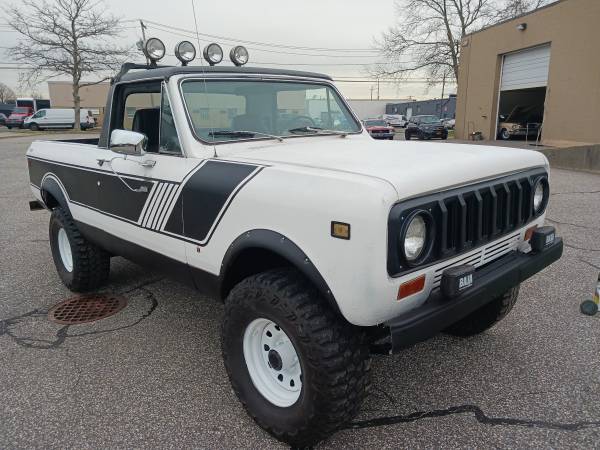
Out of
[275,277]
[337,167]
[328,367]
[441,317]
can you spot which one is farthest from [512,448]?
[337,167]

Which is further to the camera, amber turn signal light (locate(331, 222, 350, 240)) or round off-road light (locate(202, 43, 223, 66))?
round off-road light (locate(202, 43, 223, 66))

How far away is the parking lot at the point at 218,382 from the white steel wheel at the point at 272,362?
0.73 ft

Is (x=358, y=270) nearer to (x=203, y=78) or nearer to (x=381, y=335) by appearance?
(x=381, y=335)

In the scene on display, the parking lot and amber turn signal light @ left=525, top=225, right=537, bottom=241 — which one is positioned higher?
amber turn signal light @ left=525, top=225, right=537, bottom=241

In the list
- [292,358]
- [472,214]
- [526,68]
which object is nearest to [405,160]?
[472,214]

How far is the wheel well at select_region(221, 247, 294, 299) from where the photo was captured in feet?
8.51

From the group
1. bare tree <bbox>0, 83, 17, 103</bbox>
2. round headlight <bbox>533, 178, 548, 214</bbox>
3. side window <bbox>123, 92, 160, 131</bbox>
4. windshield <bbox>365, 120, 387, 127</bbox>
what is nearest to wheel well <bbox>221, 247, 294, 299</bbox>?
side window <bbox>123, 92, 160, 131</bbox>

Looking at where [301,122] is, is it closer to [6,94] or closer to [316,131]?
[316,131]

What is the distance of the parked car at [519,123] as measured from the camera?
22188mm

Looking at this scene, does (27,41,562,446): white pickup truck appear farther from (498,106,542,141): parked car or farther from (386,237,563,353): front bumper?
(498,106,542,141): parked car

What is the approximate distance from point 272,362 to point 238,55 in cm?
266

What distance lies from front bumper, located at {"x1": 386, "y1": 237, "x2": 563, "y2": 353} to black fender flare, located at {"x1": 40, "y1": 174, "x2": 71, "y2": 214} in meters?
3.37

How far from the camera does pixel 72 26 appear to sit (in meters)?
32.8

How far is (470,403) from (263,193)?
5.50ft
